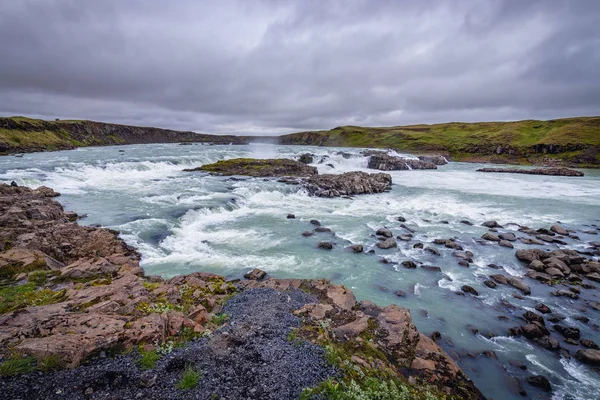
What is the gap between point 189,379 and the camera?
7.74m

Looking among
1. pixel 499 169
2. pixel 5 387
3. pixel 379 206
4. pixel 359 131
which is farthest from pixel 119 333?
pixel 359 131

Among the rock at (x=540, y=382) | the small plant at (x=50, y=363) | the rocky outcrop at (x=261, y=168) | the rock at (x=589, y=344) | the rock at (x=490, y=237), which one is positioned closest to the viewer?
the small plant at (x=50, y=363)

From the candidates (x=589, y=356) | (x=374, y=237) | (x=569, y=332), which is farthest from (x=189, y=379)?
(x=374, y=237)

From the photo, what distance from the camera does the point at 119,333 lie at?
30.1ft

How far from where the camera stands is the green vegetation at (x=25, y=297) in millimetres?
10723

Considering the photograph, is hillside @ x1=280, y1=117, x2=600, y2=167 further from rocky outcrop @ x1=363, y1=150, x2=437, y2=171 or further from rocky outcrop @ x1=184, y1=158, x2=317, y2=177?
rocky outcrop @ x1=184, y1=158, x2=317, y2=177

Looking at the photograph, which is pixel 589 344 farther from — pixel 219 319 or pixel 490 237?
pixel 219 319

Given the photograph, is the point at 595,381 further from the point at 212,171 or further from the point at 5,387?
the point at 212,171

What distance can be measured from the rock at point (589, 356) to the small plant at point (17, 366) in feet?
65.0

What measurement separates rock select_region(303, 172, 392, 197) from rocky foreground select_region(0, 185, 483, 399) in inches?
1333

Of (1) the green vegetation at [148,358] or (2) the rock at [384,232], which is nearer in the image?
(1) the green vegetation at [148,358]

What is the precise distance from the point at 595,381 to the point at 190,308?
16.3 metres

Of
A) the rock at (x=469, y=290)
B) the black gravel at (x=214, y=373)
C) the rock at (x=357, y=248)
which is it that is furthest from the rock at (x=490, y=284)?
the black gravel at (x=214, y=373)

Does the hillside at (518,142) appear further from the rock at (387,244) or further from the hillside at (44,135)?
the hillside at (44,135)
